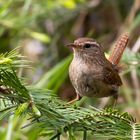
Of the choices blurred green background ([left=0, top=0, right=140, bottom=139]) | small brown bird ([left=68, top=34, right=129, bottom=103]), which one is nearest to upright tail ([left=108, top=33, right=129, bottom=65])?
small brown bird ([left=68, top=34, right=129, bottom=103])

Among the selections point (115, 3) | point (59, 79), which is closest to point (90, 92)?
point (59, 79)

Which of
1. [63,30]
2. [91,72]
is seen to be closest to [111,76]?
[91,72]

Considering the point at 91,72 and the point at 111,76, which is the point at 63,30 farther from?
the point at 91,72

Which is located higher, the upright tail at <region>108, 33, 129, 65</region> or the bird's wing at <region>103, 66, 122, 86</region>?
the upright tail at <region>108, 33, 129, 65</region>

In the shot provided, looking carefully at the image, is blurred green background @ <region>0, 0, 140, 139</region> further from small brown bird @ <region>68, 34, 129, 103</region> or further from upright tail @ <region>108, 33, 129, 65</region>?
small brown bird @ <region>68, 34, 129, 103</region>

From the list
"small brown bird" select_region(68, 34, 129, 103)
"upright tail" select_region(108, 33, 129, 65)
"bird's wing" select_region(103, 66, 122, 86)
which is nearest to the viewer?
"small brown bird" select_region(68, 34, 129, 103)

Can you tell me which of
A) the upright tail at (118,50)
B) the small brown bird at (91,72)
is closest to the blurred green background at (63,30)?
the upright tail at (118,50)

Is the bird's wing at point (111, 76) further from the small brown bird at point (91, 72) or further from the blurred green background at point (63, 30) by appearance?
the blurred green background at point (63, 30)
